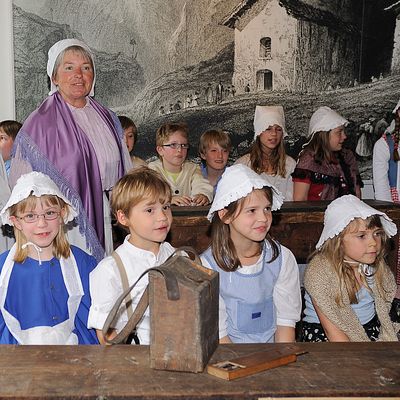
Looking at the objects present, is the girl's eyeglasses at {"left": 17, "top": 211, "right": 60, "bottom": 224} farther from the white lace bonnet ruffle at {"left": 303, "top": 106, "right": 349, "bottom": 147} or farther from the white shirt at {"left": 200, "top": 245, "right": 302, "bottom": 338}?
the white lace bonnet ruffle at {"left": 303, "top": 106, "right": 349, "bottom": 147}

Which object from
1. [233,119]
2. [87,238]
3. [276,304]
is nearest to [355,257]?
Result: [276,304]

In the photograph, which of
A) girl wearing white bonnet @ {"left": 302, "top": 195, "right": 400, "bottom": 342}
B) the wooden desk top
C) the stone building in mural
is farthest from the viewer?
the stone building in mural

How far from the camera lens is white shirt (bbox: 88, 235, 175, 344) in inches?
110

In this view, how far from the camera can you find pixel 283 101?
6.80 m

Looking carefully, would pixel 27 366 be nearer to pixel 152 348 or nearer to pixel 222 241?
pixel 152 348

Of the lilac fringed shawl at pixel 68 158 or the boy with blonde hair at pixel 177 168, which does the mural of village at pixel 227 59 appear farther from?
the lilac fringed shawl at pixel 68 158

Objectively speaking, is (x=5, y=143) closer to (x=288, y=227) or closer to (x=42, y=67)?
(x=42, y=67)

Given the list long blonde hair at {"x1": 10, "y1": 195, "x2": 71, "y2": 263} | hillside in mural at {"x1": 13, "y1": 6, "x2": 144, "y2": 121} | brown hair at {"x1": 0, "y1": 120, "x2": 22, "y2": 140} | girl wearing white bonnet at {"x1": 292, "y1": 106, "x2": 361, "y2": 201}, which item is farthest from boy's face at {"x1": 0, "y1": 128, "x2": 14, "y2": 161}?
long blonde hair at {"x1": 10, "y1": 195, "x2": 71, "y2": 263}

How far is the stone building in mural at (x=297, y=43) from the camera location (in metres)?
6.68

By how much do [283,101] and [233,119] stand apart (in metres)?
0.53

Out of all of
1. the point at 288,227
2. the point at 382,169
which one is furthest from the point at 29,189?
the point at 382,169

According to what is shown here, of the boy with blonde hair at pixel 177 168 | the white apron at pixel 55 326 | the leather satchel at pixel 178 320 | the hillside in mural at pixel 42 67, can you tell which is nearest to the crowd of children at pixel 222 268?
the white apron at pixel 55 326

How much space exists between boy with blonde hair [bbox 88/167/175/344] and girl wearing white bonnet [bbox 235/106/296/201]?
7.97ft

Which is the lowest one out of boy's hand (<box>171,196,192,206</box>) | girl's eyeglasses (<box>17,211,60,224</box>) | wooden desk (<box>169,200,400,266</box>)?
wooden desk (<box>169,200,400,266</box>)
